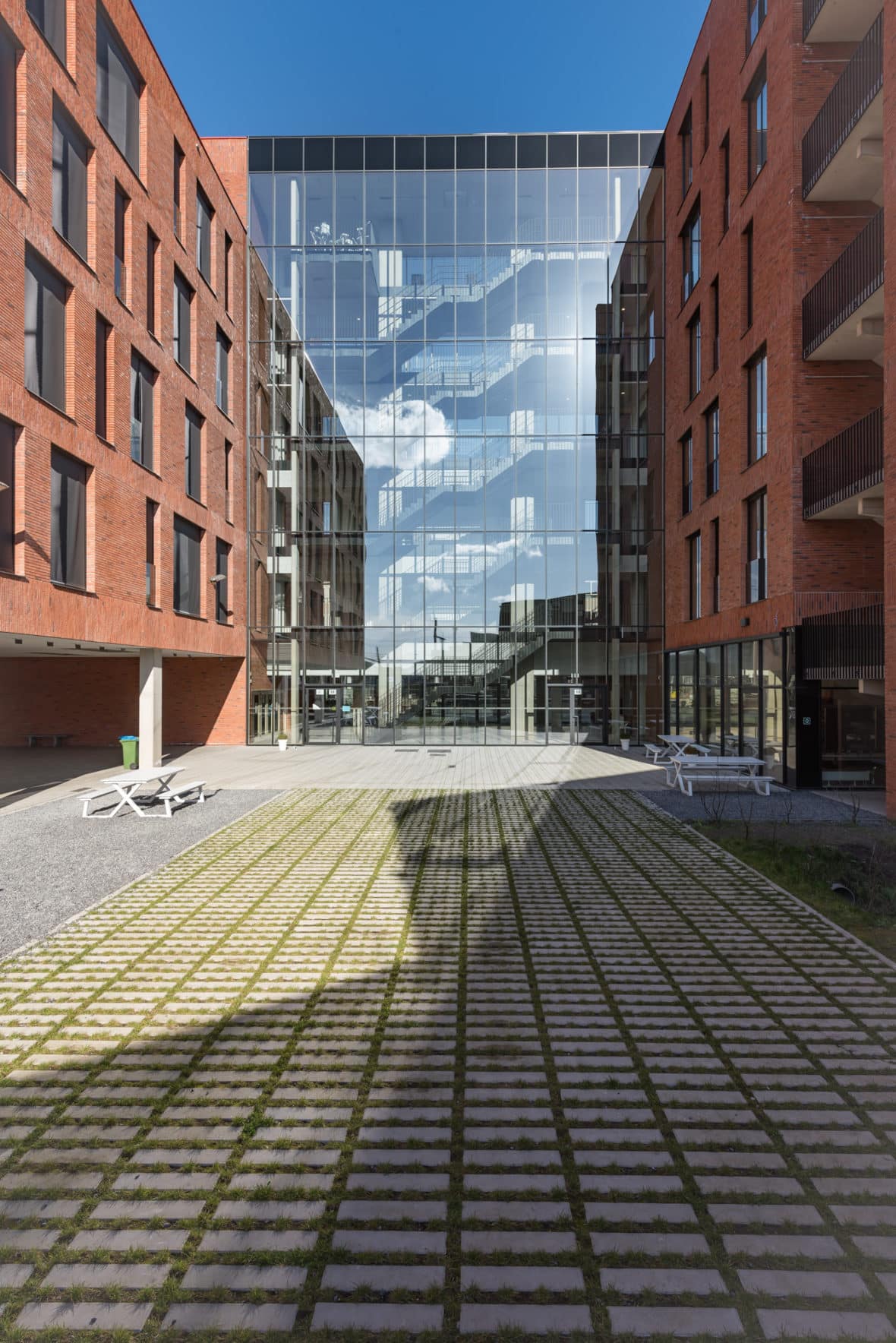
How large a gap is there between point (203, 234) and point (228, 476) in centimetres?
756

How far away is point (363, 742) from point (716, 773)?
14.0 metres

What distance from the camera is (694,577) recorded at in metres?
23.5

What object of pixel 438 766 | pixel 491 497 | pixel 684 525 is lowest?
pixel 438 766

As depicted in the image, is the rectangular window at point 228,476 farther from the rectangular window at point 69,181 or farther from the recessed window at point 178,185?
the rectangular window at point 69,181

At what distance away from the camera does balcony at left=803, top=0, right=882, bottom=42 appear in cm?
1436

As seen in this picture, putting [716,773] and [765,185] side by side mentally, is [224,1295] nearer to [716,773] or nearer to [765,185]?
[716,773]

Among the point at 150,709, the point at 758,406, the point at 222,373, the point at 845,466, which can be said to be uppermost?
the point at 222,373

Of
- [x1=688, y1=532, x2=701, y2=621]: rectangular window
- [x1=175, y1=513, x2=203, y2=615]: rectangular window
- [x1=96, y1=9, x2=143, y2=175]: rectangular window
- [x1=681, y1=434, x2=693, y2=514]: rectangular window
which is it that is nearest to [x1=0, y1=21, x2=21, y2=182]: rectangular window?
[x1=96, y1=9, x2=143, y2=175]: rectangular window

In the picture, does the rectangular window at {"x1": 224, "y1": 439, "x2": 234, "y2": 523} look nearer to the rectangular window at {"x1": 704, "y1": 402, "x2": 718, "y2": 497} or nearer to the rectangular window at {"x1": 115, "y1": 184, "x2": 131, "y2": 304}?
the rectangular window at {"x1": 115, "y1": 184, "x2": 131, "y2": 304}

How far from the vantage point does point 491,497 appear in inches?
1067

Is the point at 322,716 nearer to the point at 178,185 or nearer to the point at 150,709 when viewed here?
the point at 150,709

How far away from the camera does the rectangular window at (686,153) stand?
2375cm

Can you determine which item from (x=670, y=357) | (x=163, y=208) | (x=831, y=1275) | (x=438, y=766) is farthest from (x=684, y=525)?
(x=831, y=1275)

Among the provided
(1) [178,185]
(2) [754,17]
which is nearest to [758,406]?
(2) [754,17]
